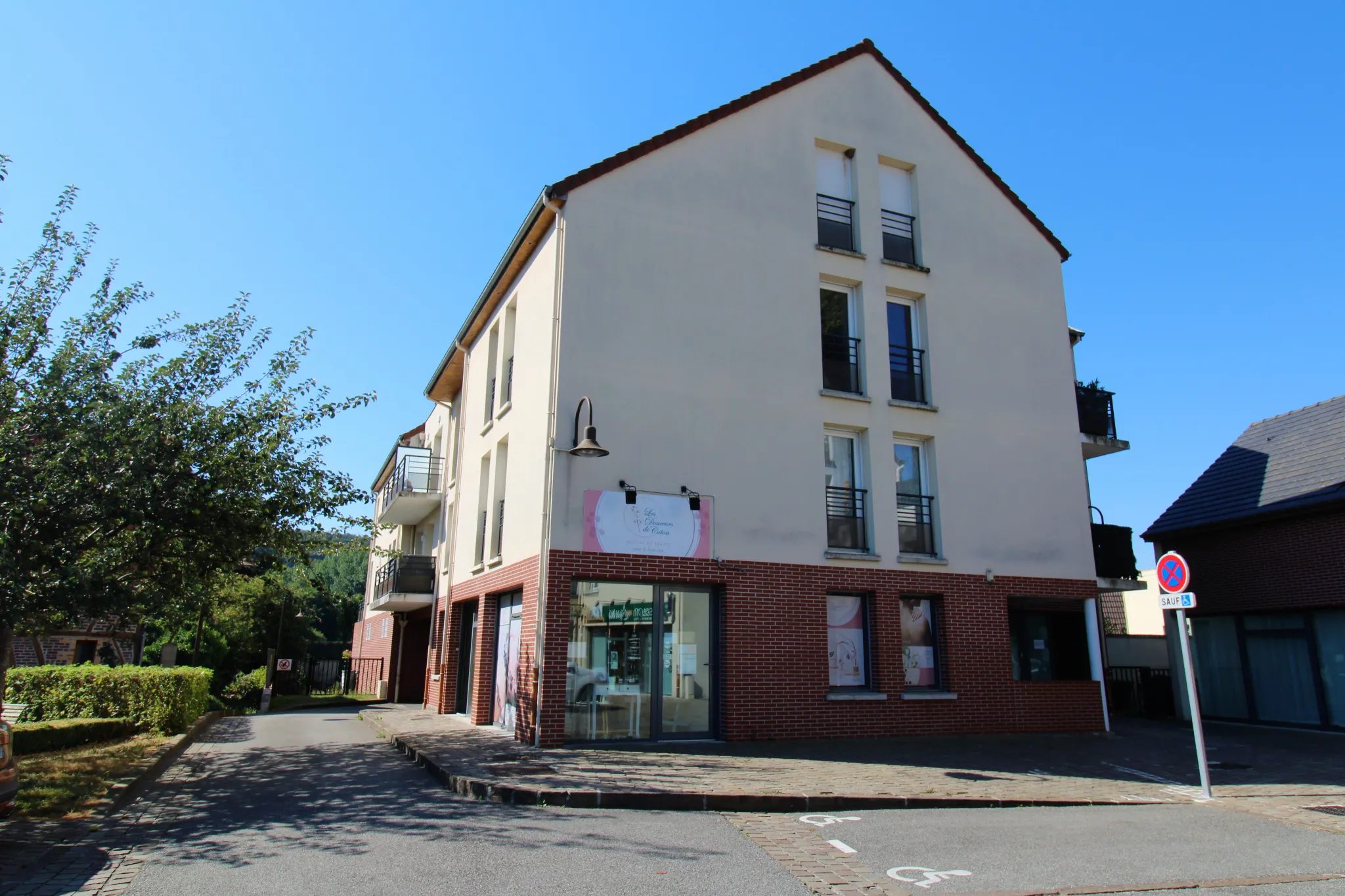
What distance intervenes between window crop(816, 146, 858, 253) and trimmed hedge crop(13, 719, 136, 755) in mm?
13603

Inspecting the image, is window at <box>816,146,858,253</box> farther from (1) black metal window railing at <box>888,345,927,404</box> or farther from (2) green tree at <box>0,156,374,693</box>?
(2) green tree at <box>0,156,374,693</box>

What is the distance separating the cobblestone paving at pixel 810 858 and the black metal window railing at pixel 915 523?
7.48 m

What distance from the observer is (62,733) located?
11.7 m

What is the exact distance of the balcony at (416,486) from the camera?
23.6 m

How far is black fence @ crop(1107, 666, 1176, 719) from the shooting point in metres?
19.1

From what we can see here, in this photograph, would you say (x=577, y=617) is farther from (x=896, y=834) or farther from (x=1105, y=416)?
(x=1105, y=416)

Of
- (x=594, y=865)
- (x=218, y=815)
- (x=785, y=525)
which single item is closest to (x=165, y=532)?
(x=218, y=815)

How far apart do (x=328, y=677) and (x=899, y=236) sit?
32.1 m

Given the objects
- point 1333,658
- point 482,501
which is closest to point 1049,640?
point 1333,658

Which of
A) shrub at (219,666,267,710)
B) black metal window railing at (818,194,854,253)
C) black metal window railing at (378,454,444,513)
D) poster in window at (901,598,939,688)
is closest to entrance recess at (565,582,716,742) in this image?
poster in window at (901,598,939,688)

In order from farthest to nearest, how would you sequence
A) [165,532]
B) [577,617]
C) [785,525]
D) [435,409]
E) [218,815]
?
[435,409]
[785,525]
[577,617]
[165,532]
[218,815]

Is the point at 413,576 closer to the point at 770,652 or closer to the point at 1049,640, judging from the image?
the point at 770,652

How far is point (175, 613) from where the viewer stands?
11422 millimetres

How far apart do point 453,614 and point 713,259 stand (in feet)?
32.2
